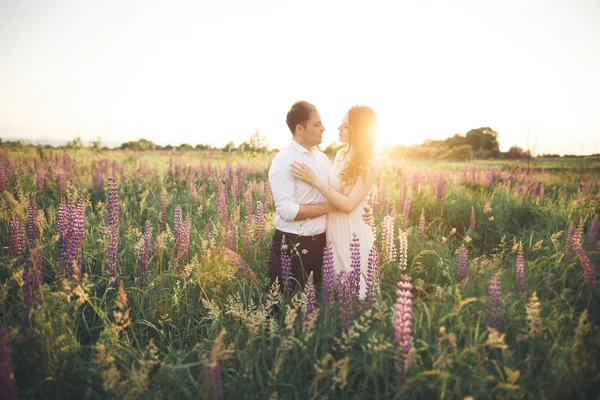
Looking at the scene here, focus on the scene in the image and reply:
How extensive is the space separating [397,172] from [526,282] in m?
7.96

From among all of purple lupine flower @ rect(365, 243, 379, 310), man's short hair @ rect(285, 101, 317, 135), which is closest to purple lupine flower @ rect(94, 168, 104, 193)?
man's short hair @ rect(285, 101, 317, 135)

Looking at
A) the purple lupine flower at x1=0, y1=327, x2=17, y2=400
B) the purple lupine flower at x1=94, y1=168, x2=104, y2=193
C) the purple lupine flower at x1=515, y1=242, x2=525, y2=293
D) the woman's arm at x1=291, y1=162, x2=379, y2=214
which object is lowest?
the purple lupine flower at x1=0, y1=327, x2=17, y2=400

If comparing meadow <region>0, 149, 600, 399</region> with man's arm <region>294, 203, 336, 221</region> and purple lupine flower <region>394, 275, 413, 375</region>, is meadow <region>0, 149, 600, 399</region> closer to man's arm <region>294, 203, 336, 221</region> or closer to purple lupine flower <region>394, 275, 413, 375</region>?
purple lupine flower <region>394, 275, 413, 375</region>

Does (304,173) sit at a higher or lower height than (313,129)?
lower

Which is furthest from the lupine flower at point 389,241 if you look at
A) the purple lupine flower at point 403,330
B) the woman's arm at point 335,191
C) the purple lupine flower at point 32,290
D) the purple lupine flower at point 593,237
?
the purple lupine flower at point 32,290

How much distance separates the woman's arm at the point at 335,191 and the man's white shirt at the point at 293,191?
0.16 metres

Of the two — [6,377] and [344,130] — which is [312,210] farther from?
[6,377]

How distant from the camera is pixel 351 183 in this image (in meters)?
3.90

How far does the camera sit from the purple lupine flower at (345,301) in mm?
2629

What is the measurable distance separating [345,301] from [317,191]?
4.89 ft

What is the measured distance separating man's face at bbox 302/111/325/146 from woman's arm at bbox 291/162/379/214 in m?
0.43

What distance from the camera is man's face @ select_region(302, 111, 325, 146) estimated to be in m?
3.92

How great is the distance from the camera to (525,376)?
2145mm

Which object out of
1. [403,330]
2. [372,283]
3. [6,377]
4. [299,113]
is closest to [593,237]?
[372,283]
